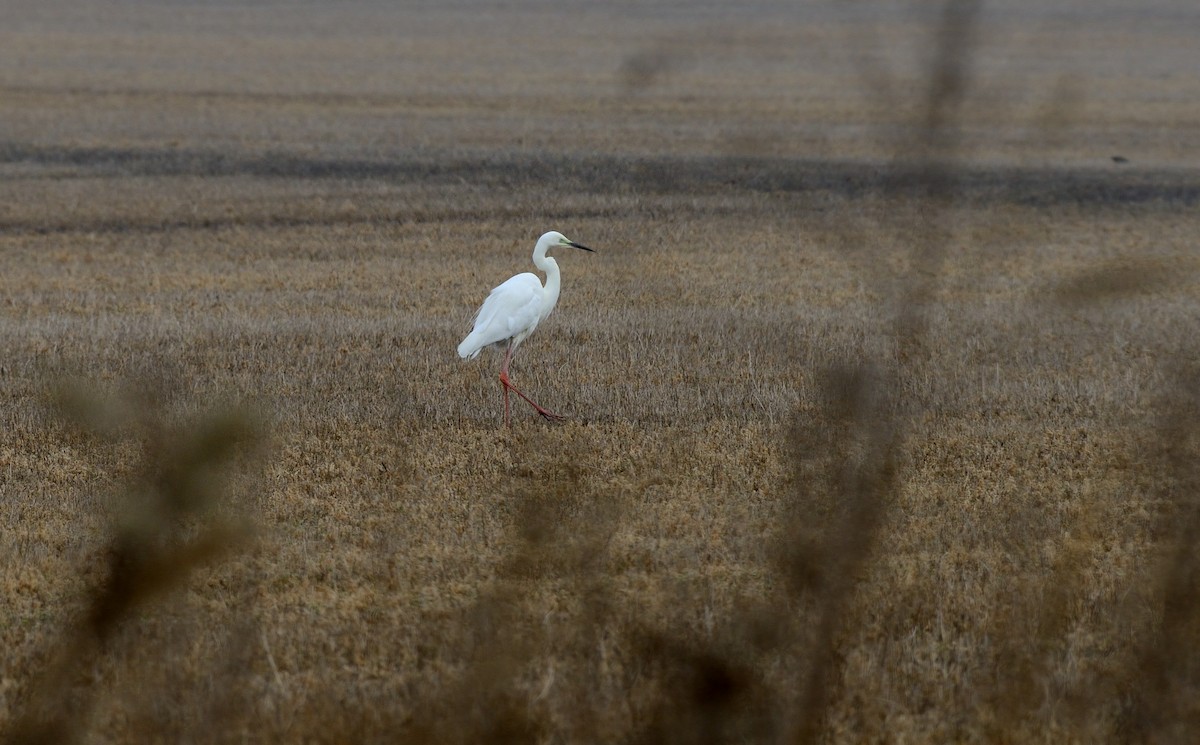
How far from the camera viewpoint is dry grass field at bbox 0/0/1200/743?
294cm

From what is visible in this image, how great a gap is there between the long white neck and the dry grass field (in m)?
0.58

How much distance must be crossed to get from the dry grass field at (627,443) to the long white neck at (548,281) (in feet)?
1.90

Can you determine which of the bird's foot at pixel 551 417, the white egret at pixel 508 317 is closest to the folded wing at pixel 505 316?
the white egret at pixel 508 317

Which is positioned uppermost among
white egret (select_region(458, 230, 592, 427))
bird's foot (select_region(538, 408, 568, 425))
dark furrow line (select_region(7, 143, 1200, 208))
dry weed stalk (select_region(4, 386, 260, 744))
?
dry weed stalk (select_region(4, 386, 260, 744))

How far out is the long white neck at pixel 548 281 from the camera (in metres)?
9.02

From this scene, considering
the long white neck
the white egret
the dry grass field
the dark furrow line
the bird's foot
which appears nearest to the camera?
the dry grass field

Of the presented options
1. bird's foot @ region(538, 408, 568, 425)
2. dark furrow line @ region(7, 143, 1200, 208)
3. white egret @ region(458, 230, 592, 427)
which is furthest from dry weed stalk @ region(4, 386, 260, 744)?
dark furrow line @ region(7, 143, 1200, 208)

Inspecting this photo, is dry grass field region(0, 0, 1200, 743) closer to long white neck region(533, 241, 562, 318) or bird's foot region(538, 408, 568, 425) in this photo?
bird's foot region(538, 408, 568, 425)

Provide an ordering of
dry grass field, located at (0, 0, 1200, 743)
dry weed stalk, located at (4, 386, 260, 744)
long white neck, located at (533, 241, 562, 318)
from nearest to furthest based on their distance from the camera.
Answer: dry weed stalk, located at (4, 386, 260, 744) → dry grass field, located at (0, 0, 1200, 743) → long white neck, located at (533, 241, 562, 318)

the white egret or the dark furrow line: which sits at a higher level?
the white egret

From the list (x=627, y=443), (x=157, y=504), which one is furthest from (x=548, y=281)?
(x=157, y=504)

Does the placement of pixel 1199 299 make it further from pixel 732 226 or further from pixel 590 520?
pixel 590 520

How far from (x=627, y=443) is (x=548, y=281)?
6.21 ft

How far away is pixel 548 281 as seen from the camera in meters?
9.25
